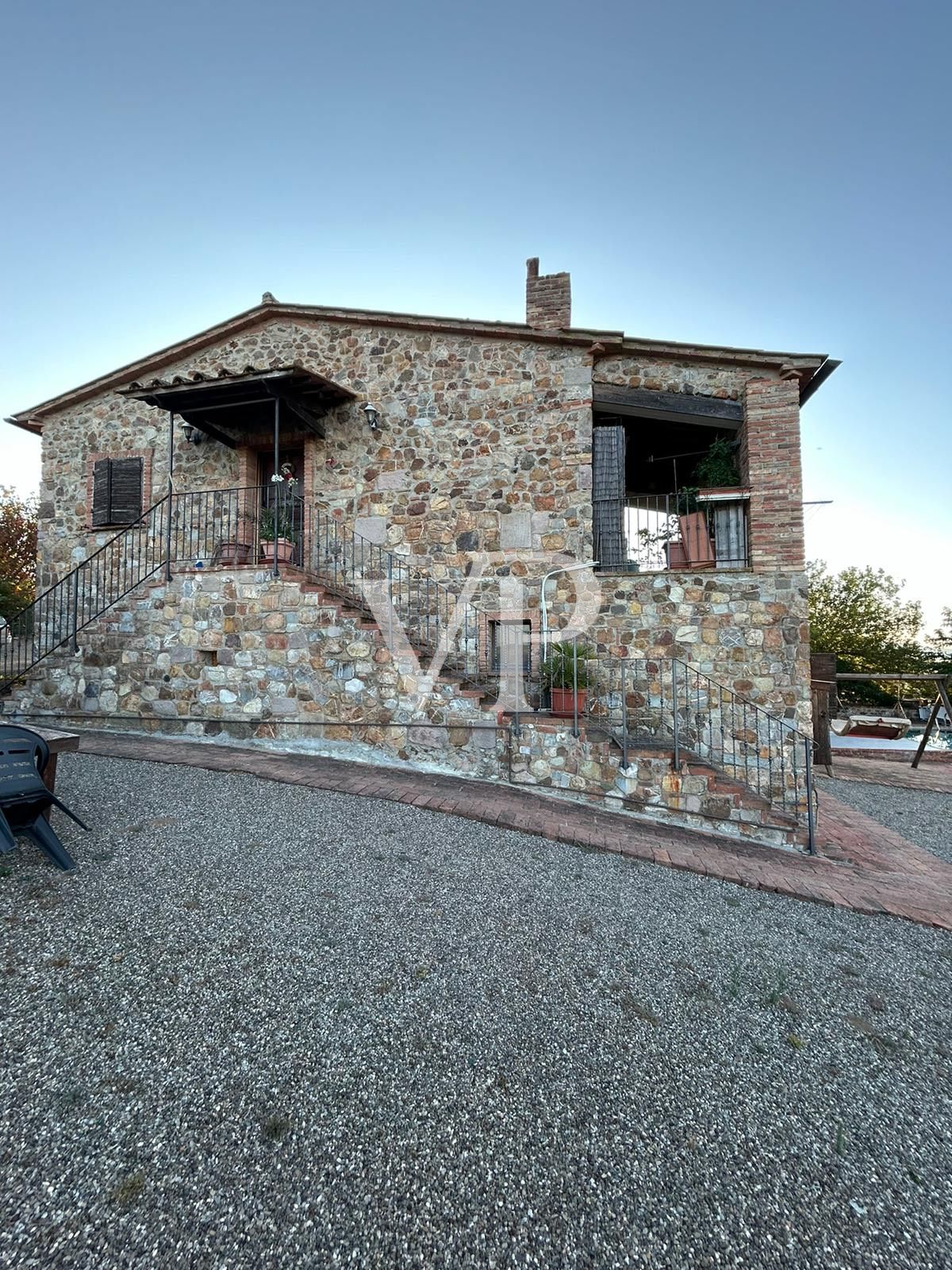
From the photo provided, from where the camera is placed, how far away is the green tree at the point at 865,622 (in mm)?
21969

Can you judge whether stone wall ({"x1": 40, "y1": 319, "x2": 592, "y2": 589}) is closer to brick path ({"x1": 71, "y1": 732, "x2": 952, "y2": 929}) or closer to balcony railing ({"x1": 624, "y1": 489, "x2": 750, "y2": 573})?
balcony railing ({"x1": 624, "y1": 489, "x2": 750, "y2": 573})

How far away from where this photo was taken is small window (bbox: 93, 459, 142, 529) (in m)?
9.29

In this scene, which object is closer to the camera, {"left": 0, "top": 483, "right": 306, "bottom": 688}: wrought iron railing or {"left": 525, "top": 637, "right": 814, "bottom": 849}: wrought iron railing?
{"left": 525, "top": 637, "right": 814, "bottom": 849}: wrought iron railing

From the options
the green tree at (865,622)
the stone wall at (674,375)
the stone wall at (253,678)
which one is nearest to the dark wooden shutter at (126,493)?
the stone wall at (253,678)

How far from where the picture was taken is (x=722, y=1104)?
1.90 metres

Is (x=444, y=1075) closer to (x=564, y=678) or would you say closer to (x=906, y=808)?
(x=564, y=678)

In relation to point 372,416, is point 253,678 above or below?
below

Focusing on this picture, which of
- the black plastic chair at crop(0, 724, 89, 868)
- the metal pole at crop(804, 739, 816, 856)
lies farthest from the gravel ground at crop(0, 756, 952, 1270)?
the metal pole at crop(804, 739, 816, 856)

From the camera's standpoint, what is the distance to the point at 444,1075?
6.30 feet

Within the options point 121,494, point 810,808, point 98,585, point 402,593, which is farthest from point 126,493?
point 810,808

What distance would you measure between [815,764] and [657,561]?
492 cm

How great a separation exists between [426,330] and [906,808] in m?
9.20

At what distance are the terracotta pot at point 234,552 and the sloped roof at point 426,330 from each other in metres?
3.69

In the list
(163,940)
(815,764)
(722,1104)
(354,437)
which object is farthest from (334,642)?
(815,764)
